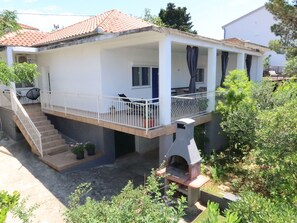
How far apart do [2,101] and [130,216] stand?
→ 12657 mm

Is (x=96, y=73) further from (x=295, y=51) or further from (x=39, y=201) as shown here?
(x=295, y=51)

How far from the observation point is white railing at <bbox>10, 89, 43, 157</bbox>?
10.8 m

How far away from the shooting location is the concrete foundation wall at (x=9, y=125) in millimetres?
13000

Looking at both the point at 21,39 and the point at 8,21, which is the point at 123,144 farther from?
the point at 21,39

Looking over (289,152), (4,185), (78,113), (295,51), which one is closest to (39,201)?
(4,185)

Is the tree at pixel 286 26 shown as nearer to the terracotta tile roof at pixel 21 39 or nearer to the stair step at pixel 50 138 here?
the stair step at pixel 50 138

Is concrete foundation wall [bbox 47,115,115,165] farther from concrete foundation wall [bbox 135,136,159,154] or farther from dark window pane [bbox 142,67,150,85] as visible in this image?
dark window pane [bbox 142,67,150,85]

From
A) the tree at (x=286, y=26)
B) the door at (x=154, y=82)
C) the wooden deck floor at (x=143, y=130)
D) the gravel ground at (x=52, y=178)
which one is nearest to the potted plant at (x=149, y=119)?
the wooden deck floor at (x=143, y=130)

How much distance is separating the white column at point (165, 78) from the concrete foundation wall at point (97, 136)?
12.8 ft

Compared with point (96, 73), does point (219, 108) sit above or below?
below

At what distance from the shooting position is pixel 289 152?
5766mm

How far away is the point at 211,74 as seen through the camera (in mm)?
10914

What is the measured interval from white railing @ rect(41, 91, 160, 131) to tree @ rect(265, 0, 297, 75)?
35.1 feet

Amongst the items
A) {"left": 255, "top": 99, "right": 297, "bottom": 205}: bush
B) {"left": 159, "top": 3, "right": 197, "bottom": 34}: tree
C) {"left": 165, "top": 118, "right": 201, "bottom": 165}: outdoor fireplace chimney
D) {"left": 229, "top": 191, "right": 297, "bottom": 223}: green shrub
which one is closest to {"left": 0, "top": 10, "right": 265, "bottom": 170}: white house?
{"left": 165, "top": 118, "right": 201, "bottom": 165}: outdoor fireplace chimney
